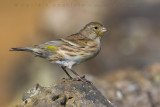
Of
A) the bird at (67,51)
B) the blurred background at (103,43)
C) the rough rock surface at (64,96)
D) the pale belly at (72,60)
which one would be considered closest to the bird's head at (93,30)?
the bird at (67,51)

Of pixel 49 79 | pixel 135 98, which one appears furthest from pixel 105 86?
pixel 49 79

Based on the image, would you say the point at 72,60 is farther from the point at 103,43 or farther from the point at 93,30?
the point at 103,43

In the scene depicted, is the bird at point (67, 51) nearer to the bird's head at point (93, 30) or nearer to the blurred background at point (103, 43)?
the bird's head at point (93, 30)

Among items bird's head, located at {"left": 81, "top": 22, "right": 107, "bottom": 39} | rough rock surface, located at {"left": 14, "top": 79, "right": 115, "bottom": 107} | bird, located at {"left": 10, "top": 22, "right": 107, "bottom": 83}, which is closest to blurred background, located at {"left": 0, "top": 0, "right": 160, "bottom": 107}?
bird's head, located at {"left": 81, "top": 22, "right": 107, "bottom": 39}

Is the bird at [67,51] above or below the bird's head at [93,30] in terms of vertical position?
below

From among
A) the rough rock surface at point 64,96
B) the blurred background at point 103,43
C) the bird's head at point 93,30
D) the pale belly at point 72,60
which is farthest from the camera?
the blurred background at point 103,43

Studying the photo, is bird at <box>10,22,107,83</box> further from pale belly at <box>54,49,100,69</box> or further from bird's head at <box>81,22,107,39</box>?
bird's head at <box>81,22,107,39</box>

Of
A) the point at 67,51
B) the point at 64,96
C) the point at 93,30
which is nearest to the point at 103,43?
the point at 93,30

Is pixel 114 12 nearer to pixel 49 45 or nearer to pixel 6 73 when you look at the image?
pixel 6 73
